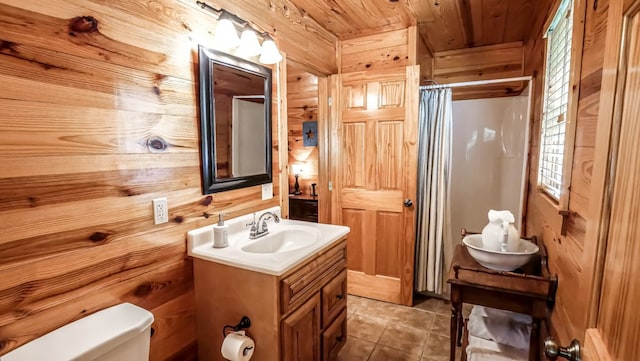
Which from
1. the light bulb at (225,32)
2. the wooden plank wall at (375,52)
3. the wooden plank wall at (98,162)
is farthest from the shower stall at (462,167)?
the wooden plank wall at (98,162)

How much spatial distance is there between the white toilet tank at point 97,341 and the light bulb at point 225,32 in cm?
133

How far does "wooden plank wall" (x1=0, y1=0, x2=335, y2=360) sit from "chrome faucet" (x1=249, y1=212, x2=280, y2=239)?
0.25m

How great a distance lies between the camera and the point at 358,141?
287cm

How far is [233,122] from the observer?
1.83 m

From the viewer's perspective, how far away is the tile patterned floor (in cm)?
216

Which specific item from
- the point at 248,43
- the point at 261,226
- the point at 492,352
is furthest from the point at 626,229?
the point at 248,43

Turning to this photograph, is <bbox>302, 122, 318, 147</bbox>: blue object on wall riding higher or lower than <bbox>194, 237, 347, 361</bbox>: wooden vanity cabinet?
higher

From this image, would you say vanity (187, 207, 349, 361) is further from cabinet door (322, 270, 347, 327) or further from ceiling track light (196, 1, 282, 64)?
ceiling track light (196, 1, 282, 64)

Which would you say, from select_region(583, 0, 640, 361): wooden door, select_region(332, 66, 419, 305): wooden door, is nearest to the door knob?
select_region(583, 0, 640, 361): wooden door

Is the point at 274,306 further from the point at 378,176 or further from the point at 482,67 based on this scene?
the point at 482,67

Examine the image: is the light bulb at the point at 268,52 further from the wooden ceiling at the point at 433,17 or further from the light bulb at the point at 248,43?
the wooden ceiling at the point at 433,17

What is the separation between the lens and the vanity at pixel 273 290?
141 cm

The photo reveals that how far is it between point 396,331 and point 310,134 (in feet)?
7.78

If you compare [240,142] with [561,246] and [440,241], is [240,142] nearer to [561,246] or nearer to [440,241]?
[561,246]
